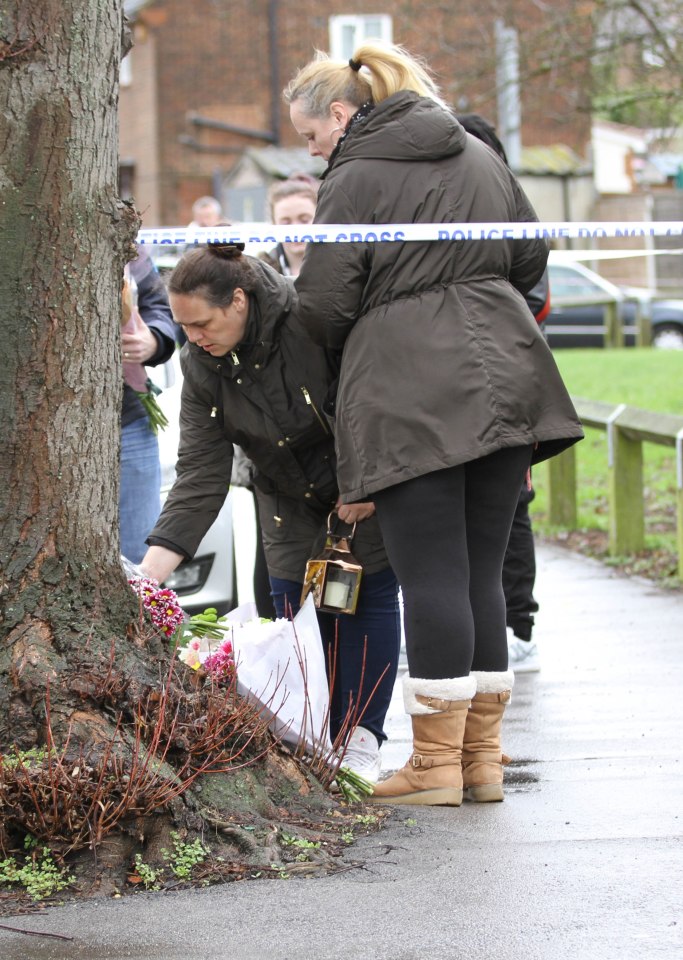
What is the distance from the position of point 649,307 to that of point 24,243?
24.9 meters

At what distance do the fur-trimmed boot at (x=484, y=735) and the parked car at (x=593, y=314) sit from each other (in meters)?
21.5

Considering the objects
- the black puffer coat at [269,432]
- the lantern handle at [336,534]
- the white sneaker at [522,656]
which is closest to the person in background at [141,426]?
the black puffer coat at [269,432]

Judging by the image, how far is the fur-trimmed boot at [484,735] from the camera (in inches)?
165

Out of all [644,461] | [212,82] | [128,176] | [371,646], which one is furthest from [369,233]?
[128,176]

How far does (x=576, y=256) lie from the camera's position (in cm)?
609

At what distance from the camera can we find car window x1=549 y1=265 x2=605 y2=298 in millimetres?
27266

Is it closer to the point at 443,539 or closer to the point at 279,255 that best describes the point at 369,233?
the point at 443,539

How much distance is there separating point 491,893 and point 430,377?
133 centimetres

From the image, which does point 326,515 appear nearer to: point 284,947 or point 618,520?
point 284,947

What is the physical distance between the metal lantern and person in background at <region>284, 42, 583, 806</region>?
416mm

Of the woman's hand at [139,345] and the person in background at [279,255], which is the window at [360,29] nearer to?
the person in background at [279,255]

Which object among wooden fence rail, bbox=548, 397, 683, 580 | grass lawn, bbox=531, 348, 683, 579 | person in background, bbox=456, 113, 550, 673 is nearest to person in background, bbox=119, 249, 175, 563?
person in background, bbox=456, 113, 550, 673

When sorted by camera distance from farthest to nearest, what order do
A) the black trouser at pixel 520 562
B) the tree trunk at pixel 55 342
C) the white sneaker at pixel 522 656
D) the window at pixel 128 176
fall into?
the window at pixel 128 176, the white sneaker at pixel 522 656, the black trouser at pixel 520 562, the tree trunk at pixel 55 342

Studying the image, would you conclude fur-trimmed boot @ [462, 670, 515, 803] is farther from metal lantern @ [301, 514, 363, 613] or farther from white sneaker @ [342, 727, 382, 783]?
metal lantern @ [301, 514, 363, 613]
